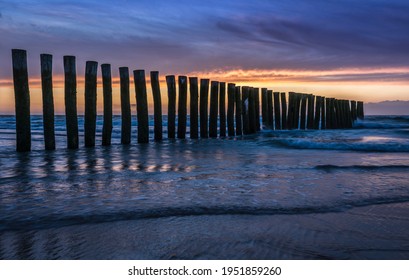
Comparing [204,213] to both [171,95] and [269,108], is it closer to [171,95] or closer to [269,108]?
[171,95]

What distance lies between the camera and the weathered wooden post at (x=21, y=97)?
7.58 m

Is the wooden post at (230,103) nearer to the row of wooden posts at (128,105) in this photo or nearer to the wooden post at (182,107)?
the row of wooden posts at (128,105)

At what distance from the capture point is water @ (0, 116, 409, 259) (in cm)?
218

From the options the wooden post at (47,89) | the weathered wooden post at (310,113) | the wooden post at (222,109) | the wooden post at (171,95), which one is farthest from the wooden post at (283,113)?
the wooden post at (47,89)

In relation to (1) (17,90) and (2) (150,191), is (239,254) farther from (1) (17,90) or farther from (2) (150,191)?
(1) (17,90)

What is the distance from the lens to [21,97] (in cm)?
768

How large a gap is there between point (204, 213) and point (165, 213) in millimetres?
264

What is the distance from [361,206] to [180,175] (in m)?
2.10

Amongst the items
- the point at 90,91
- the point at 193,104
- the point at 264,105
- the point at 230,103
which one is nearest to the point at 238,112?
the point at 230,103

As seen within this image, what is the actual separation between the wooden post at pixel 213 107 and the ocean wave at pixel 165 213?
943 centimetres

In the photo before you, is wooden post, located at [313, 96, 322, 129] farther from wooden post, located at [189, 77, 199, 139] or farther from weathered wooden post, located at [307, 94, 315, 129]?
wooden post, located at [189, 77, 199, 139]

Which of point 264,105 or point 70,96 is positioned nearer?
point 70,96

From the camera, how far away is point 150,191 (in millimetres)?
3631
